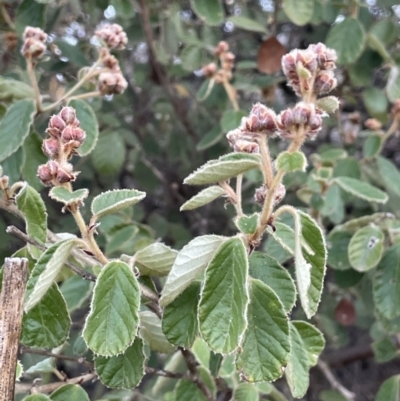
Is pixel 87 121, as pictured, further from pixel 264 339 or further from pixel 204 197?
pixel 264 339

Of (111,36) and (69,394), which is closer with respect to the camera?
(69,394)

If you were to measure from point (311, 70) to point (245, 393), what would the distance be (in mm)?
474

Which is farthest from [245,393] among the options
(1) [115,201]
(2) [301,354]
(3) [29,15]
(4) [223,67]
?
(3) [29,15]

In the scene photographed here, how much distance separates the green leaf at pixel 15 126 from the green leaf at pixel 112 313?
376 millimetres

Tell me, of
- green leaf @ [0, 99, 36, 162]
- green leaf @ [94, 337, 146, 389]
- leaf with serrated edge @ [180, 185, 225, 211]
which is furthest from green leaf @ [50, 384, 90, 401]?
green leaf @ [0, 99, 36, 162]

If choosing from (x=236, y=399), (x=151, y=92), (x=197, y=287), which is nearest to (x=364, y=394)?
(x=151, y=92)

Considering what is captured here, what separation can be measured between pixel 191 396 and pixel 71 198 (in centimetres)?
39

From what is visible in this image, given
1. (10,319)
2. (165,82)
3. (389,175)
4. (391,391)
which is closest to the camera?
(10,319)

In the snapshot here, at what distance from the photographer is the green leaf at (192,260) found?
567 millimetres

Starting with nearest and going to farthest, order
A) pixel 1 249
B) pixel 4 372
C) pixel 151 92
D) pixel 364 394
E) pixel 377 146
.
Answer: pixel 4 372 → pixel 1 249 → pixel 377 146 → pixel 151 92 → pixel 364 394

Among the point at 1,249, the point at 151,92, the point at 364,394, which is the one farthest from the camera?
the point at 364,394

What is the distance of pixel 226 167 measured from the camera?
519 millimetres

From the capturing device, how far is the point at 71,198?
52cm

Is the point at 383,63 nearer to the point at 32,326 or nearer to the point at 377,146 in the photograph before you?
the point at 377,146
